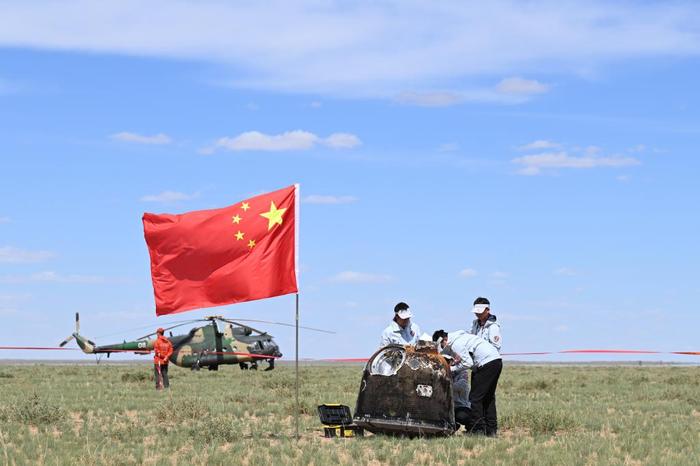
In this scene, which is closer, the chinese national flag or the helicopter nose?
the chinese national flag

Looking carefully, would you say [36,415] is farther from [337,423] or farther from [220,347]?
[220,347]

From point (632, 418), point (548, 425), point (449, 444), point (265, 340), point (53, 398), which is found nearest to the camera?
point (449, 444)

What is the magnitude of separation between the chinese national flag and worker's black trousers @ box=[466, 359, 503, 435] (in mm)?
3080

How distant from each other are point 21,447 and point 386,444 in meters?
5.24

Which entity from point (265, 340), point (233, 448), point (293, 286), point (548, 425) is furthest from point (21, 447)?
point (265, 340)

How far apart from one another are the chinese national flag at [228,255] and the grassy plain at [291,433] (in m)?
2.20

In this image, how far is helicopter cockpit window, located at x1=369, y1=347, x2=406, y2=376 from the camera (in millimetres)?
15281

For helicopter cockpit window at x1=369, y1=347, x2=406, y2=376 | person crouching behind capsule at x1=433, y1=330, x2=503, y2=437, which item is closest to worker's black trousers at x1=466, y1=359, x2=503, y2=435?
person crouching behind capsule at x1=433, y1=330, x2=503, y2=437

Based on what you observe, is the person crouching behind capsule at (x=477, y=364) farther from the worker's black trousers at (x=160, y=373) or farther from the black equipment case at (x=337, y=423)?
the worker's black trousers at (x=160, y=373)

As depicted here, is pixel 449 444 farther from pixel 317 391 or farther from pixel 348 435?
pixel 317 391

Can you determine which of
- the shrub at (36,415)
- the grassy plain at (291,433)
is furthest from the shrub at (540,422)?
the shrub at (36,415)

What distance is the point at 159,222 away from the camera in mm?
16484

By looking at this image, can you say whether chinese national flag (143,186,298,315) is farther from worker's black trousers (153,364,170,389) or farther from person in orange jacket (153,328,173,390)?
worker's black trousers (153,364,170,389)

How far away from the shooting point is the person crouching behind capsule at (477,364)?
15.6 metres
